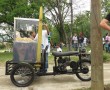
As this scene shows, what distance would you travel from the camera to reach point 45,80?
8.49 meters

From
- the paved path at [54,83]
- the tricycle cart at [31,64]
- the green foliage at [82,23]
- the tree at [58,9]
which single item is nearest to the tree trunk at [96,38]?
the paved path at [54,83]

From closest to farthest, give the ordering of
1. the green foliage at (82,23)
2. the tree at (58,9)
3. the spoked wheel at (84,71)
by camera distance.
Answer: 1. the spoked wheel at (84,71)
2. the tree at (58,9)
3. the green foliage at (82,23)

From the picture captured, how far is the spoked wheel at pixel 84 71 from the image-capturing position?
26.8 ft

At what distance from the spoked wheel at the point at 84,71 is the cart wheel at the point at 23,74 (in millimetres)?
1365

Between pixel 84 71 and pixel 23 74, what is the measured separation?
65.9 inches

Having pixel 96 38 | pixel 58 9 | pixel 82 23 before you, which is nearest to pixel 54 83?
pixel 96 38

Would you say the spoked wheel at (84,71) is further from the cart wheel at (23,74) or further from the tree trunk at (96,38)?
the tree trunk at (96,38)

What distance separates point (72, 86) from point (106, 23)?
3013 millimetres

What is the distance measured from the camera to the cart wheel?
25.3 feet

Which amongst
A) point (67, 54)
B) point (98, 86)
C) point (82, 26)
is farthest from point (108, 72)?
point (82, 26)

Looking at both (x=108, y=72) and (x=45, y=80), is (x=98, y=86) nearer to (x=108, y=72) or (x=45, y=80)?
(x=45, y=80)

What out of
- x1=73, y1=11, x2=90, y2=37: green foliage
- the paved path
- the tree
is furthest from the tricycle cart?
x1=73, y1=11, x2=90, y2=37: green foliage

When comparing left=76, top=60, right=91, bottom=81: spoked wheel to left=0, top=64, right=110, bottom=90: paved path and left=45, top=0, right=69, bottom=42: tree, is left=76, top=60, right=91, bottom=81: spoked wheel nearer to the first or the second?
left=0, top=64, right=110, bottom=90: paved path

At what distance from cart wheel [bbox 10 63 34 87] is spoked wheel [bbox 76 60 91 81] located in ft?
4.48
